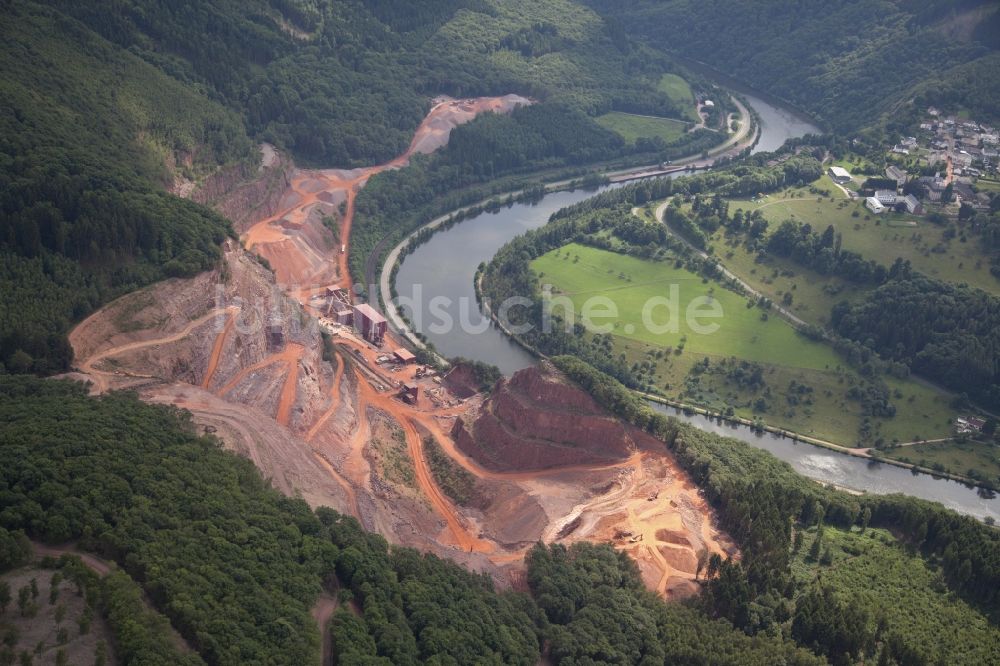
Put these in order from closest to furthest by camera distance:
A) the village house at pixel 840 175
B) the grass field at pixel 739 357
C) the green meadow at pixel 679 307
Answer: the grass field at pixel 739 357 < the green meadow at pixel 679 307 < the village house at pixel 840 175

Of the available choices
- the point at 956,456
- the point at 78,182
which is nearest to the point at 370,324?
the point at 78,182

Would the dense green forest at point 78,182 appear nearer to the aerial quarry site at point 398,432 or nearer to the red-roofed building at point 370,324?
the aerial quarry site at point 398,432

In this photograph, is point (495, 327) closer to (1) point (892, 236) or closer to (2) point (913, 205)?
(1) point (892, 236)

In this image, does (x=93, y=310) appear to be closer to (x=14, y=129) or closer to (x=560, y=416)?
(x=14, y=129)

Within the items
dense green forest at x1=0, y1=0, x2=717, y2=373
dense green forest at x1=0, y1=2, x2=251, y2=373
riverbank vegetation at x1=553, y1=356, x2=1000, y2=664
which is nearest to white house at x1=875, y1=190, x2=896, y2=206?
dense green forest at x1=0, y1=0, x2=717, y2=373

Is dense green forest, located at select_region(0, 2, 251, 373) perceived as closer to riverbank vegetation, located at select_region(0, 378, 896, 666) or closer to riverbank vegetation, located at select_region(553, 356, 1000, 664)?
riverbank vegetation, located at select_region(0, 378, 896, 666)

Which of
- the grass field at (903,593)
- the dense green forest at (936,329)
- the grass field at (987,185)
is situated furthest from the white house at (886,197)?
the grass field at (903,593)
